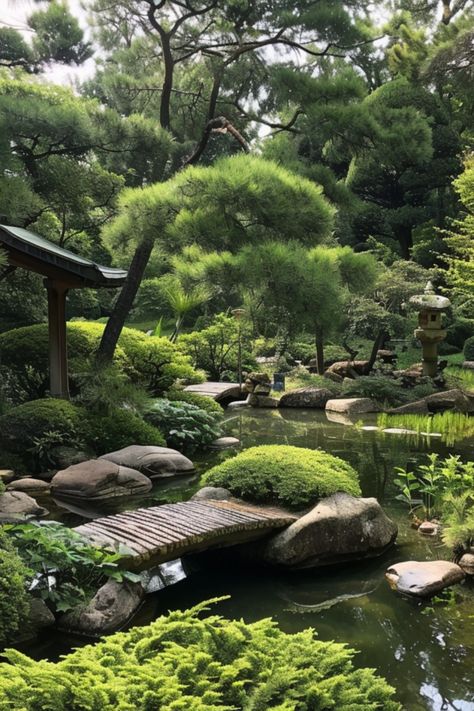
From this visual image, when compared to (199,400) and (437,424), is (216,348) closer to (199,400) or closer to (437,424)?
(199,400)

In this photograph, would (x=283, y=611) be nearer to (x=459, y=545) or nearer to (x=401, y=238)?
(x=459, y=545)

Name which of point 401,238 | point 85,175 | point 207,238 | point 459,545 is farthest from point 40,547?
point 401,238

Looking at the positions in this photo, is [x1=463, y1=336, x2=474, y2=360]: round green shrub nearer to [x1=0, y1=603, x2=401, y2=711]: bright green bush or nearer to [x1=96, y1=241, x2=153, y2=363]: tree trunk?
[x1=96, y1=241, x2=153, y2=363]: tree trunk

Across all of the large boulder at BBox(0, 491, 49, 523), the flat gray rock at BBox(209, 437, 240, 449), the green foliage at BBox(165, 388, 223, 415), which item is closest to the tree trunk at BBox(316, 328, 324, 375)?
the green foliage at BBox(165, 388, 223, 415)

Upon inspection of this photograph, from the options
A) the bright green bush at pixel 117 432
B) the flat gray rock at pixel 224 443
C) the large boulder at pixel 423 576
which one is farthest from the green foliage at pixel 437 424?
the large boulder at pixel 423 576

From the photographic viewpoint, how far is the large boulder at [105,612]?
11.9 ft

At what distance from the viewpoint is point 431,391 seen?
12.7m

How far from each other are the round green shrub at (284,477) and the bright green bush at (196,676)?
2823 mm

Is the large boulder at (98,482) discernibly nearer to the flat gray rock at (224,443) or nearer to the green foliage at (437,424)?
the flat gray rock at (224,443)

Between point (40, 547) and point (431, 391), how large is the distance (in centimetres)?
1012

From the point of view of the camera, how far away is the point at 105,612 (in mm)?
3689

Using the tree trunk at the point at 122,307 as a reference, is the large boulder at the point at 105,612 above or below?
below

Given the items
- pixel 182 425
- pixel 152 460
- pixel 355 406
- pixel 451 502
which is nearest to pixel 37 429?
pixel 152 460

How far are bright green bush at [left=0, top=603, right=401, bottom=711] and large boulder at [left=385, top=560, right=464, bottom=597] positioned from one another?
213 cm
